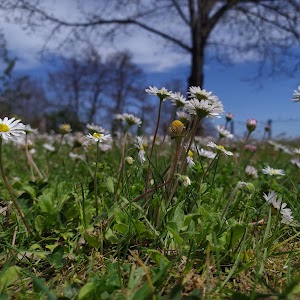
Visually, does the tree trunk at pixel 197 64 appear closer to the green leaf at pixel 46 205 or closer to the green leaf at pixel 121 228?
the green leaf at pixel 46 205

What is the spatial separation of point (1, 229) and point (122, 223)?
47cm

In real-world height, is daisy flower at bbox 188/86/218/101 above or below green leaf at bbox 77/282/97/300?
above

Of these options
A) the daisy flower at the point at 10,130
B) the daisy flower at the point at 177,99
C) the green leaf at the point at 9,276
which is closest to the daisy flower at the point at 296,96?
the daisy flower at the point at 177,99

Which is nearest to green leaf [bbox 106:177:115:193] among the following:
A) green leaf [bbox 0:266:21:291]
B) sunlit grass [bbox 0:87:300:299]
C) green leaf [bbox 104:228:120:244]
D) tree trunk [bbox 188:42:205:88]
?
sunlit grass [bbox 0:87:300:299]

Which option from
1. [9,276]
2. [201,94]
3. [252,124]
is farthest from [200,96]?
[252,124]

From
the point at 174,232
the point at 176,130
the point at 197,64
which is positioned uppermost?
the point at 176,130

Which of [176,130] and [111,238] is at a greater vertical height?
[176,130]

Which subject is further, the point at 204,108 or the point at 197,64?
the point at 197,64

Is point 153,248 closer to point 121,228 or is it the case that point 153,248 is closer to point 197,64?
point 121,228

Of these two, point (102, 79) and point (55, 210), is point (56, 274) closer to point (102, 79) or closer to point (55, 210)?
point (55, 210)

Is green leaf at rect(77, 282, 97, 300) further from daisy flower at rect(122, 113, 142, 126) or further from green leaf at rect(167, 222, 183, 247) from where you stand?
daisy flower at rect(122, 113, 142, 126)

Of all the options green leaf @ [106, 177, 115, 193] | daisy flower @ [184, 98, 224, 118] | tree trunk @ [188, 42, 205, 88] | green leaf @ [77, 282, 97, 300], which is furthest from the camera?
tree trunk @ [188, 42, 205, 88]

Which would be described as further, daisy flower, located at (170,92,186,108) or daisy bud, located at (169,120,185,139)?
→ daisy flower, located at (170,92,186,108)

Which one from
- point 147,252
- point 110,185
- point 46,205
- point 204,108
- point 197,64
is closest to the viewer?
point 147,252
